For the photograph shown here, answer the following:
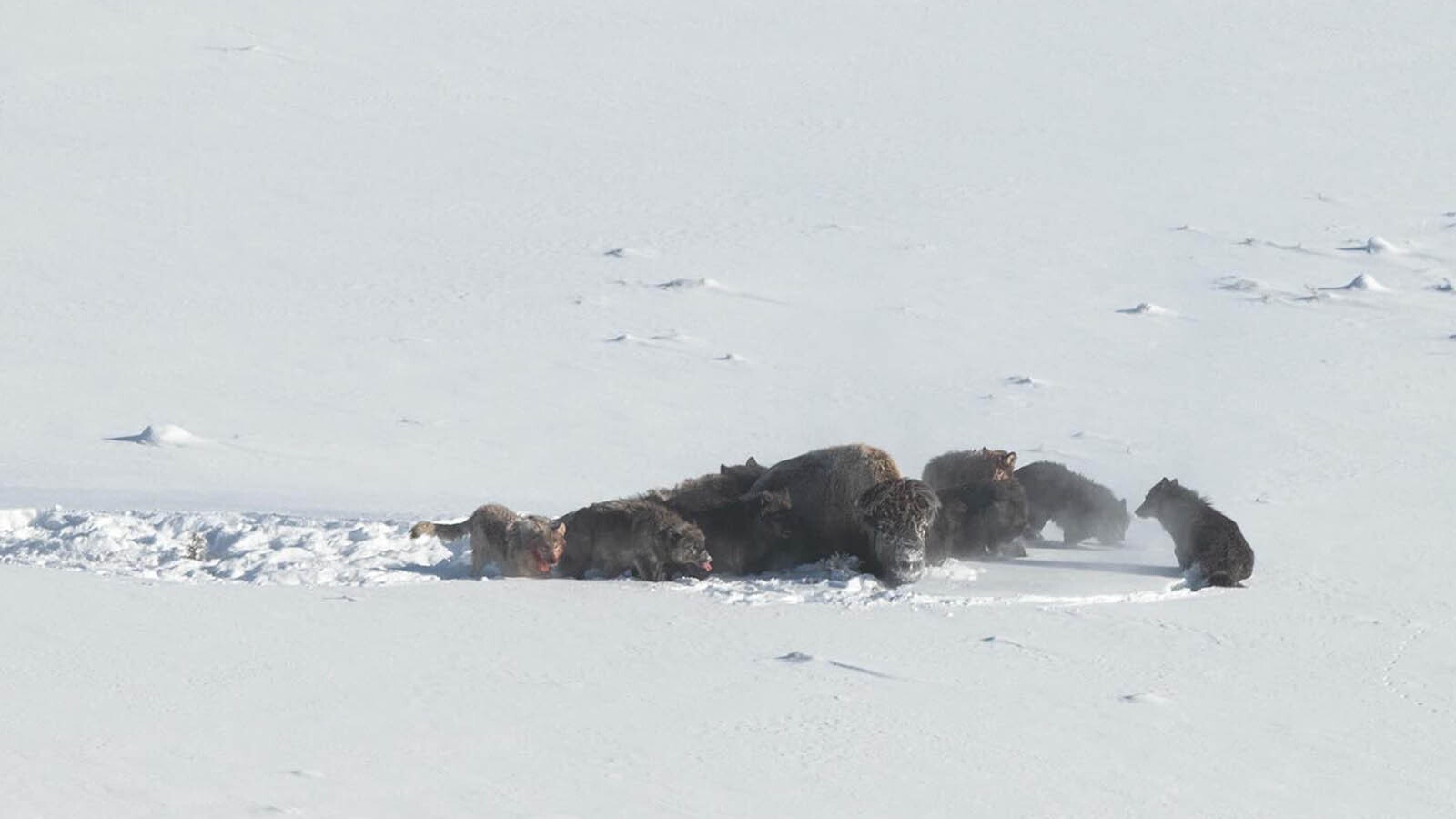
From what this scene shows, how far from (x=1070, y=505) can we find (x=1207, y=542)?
1506mm

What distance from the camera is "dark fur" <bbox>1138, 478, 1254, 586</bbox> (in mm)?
10422

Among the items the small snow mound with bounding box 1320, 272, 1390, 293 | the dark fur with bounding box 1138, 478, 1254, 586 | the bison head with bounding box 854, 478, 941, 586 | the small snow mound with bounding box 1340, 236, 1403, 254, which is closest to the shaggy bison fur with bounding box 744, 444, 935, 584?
the bison head with bounding box 854, 478, 941, 586

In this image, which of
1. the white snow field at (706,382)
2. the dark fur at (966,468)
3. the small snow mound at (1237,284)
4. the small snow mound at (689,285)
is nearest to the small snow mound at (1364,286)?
the white snow field at (706,382)

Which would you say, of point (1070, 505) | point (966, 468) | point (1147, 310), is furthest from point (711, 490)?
point (1147, 310)

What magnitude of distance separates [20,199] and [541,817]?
18.6 metres

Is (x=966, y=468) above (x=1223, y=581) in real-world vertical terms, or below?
above

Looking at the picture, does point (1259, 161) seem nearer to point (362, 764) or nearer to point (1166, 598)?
point (1166, 598)

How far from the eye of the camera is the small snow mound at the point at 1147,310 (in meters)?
19.7

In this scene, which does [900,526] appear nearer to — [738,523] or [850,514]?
[850,514]

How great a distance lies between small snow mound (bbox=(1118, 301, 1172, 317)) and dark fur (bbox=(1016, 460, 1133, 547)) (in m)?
7.85

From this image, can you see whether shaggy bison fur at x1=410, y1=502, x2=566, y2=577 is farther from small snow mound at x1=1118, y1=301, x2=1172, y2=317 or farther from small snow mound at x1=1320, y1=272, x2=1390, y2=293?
small snow mound at x1=1320, y1=272, x2=1390, y2=293

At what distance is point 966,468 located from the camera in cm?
1251

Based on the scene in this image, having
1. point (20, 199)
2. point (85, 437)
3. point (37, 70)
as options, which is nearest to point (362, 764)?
point (85, 437)

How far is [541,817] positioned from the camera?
250 inches
